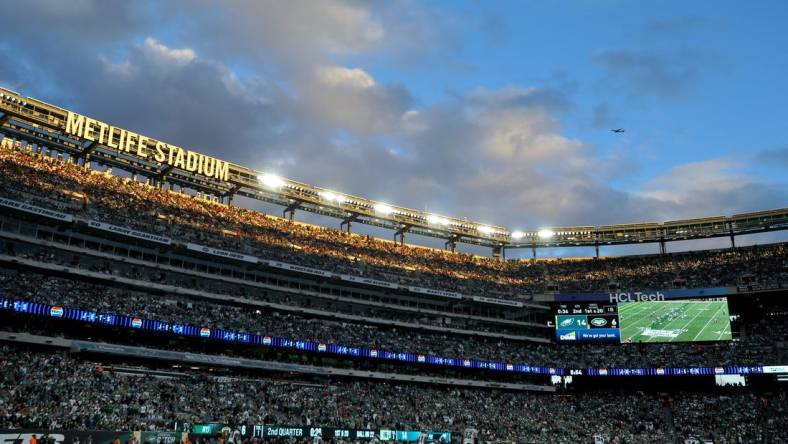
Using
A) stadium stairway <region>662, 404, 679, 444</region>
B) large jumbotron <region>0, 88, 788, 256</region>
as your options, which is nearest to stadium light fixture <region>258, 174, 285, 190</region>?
large jumbotron <region>0, 88, 788, 256</region>

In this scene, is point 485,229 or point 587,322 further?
point 485,229

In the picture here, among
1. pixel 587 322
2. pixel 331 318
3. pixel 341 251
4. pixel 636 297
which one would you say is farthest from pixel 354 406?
pixel 636 297

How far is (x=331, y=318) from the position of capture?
7744cm

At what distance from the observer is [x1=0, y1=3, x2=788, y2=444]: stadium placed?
179 ft

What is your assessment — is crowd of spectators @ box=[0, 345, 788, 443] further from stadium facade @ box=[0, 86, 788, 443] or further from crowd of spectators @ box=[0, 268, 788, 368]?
crowd of spectators @ box=[0, 268, 788, 368]

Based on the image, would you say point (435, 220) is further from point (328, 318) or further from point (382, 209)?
point (328, 318)

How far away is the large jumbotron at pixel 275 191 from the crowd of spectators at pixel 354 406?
21988 mm

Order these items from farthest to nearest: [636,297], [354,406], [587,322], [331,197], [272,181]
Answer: [587,322], [636,297], [331,197], [272,181], [354,406]

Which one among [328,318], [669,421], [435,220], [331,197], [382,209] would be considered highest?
[331,197]

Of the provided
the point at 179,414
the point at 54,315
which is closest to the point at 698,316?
the point at 179,414

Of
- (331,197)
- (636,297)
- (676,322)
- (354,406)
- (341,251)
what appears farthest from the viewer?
(636,297)

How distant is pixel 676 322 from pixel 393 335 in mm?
33969

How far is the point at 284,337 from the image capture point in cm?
6825

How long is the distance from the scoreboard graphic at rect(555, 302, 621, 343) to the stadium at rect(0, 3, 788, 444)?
0.27m
